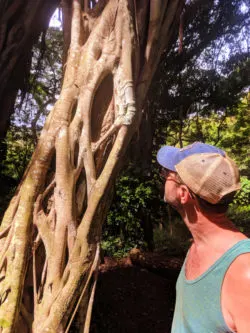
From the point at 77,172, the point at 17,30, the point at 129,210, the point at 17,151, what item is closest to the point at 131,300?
the point at 129,210

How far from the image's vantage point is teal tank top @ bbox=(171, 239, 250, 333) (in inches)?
38.9

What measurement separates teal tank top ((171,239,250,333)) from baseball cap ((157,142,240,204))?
172 mm

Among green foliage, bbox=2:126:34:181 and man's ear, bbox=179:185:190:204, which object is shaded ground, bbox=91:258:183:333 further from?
man's ear, bbox=179:185:190:204

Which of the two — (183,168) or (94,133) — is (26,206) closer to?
(94,133)

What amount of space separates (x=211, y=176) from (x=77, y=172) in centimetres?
105

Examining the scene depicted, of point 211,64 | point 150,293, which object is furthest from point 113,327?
point 211,64

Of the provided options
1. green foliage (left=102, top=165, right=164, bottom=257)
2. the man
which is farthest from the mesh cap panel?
green foliage (left=102, top=165, right=164, bottom=257)

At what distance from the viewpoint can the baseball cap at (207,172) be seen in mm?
1096

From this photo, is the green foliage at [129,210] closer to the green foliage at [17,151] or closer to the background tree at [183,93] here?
the background tree at [183,93]

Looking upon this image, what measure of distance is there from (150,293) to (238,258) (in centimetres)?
328

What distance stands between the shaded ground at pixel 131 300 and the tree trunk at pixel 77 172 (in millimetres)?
1471

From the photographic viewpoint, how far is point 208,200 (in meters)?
1.11

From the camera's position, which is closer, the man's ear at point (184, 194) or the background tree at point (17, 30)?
the man's ear at point (184, 194)

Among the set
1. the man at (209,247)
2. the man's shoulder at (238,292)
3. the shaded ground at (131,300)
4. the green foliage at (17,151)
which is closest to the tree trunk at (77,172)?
the man at (209,247)
